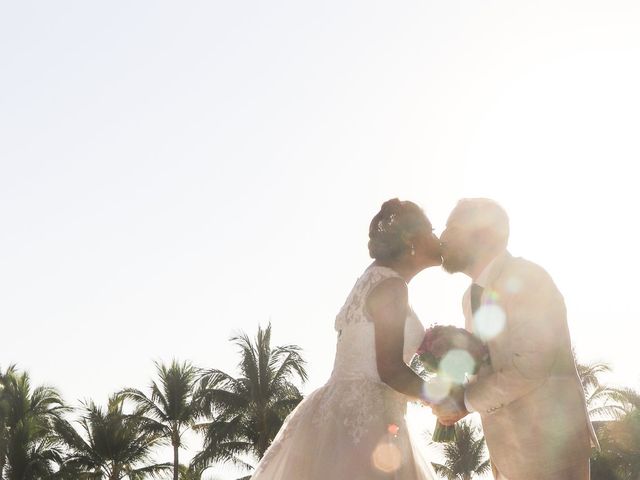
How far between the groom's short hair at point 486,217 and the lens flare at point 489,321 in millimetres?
440

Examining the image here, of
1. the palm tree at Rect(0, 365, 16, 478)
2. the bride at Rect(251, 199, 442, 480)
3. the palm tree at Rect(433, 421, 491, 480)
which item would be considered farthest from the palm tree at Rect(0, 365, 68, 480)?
the bride at Rect(251, 199, 442, 480)

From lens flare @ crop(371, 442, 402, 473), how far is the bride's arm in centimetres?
33

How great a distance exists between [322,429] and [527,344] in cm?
138

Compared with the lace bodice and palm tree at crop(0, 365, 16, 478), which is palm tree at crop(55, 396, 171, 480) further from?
the lace bodice

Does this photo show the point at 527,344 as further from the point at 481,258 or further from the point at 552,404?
the point at 481,258

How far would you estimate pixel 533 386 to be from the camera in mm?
3836

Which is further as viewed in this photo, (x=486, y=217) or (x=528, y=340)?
(x=486, y=217)

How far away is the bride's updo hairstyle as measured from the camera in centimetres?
470

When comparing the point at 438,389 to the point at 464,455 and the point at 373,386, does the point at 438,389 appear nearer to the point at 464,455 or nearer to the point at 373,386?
the point at 373,386

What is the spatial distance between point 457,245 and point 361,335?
81cm

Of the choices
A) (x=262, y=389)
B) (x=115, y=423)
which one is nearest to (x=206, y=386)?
(x=262, y=389)

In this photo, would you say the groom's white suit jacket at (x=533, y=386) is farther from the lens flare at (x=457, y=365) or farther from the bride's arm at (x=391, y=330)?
the bride's arm at (x=391, y=330)

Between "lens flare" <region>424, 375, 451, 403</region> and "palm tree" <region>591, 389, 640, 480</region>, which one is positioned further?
"palm tree" <region>591, 389, 640, 480</region>

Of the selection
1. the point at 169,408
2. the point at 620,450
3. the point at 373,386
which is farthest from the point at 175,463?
the point at 373,386
